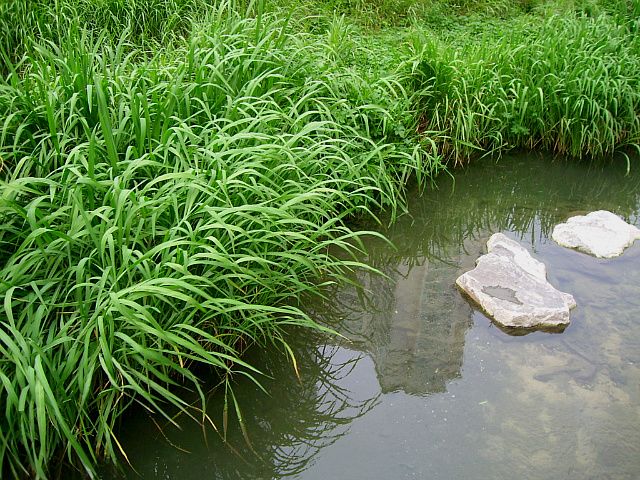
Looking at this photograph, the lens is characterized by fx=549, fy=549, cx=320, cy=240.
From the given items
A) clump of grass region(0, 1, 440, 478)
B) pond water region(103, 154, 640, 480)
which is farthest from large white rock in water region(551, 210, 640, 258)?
clump of grass region(0, 1, 440, 478)

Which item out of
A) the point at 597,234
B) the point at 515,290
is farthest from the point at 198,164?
the point at 597,234

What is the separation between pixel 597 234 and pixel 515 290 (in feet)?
2.93

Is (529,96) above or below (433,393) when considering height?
above

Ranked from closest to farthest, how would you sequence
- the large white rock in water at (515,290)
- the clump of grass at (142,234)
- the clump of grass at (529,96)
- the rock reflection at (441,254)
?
the clump of grass at (142,234) < the rock reflection at (441,254) < the large white rock in water at (515,290) < the clump of grass at (529,96)

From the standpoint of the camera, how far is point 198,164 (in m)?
2.80

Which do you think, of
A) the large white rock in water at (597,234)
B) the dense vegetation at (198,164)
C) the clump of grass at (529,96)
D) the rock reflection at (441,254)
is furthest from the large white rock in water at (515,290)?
the clump of grass at (529,96)

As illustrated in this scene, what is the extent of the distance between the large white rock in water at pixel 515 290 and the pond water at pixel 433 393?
7cm

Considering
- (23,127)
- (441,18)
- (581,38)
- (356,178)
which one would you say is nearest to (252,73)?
(356,178)

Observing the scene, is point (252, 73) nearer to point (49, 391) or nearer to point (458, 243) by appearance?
point (458, 243)

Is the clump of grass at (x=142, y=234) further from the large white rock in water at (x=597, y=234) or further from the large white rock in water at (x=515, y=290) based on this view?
the large white rock in water at (x=597, y=234)

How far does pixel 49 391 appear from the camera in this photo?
1.77m

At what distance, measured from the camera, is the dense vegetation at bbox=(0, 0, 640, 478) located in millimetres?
2002

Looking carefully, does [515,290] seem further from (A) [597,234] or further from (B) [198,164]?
(B) [198,164]

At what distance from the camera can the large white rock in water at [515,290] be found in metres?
2.66
